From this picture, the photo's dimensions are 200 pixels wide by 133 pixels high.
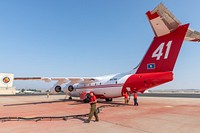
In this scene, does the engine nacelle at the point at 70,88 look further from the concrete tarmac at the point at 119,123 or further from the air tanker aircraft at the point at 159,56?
the concrete tarmac at the point at 119,123

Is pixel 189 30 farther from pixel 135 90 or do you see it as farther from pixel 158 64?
pixel 135 90

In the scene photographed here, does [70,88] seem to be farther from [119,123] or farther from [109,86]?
[119,123]

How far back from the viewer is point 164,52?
14.1 meters

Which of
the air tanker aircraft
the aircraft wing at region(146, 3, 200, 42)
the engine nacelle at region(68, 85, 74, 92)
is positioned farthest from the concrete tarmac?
the engine nacelle at region(68, 85, 74, 92)

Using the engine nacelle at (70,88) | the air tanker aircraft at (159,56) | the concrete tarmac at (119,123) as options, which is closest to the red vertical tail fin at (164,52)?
the air tanker aircraft at (159,56)

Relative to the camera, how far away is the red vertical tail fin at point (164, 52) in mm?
13406

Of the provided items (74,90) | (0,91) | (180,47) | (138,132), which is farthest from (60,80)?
(0,91)

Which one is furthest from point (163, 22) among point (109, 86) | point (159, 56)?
point (109, 86)

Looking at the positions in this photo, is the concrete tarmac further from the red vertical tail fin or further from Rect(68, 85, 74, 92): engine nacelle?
Rect(68, 85, 74, 92): engine nacelle

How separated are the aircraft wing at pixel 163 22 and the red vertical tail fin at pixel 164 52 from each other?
0.46 m

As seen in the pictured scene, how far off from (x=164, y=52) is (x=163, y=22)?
2403 millimetres

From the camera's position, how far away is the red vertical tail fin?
44.0ft

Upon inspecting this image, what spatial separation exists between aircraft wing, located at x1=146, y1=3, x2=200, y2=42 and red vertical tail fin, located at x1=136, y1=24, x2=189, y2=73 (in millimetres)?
457

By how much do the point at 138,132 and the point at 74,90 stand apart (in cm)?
1824
